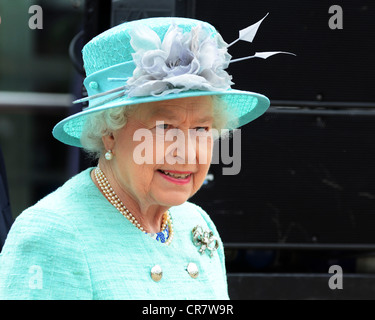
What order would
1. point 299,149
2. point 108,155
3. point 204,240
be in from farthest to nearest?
point 299,149
point 204,240
point 108,155

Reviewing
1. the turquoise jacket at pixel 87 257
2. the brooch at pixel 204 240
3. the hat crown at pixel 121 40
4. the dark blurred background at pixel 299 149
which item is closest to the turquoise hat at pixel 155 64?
the hat crown at pixel 121 40

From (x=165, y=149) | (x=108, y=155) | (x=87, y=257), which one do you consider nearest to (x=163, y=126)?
(x=165, y=149)

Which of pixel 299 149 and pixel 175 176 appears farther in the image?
pixel 299 149

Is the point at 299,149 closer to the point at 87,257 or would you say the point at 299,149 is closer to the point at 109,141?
the point at 109,141

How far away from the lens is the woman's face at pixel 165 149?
169cm

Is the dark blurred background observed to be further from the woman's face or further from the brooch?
the woman's face

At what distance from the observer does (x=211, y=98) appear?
176 centimetres

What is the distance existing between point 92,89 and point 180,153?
27 centimetres

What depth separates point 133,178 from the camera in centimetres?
172

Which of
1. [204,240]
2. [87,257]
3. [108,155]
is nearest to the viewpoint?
[87,257]

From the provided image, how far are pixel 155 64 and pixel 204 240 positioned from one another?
50 centimetres

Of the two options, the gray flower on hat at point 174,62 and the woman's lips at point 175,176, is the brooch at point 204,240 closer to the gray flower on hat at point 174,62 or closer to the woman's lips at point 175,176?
the woman's lips at point 175,176

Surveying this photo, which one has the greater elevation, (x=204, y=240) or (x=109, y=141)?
(x=109, y=141)
